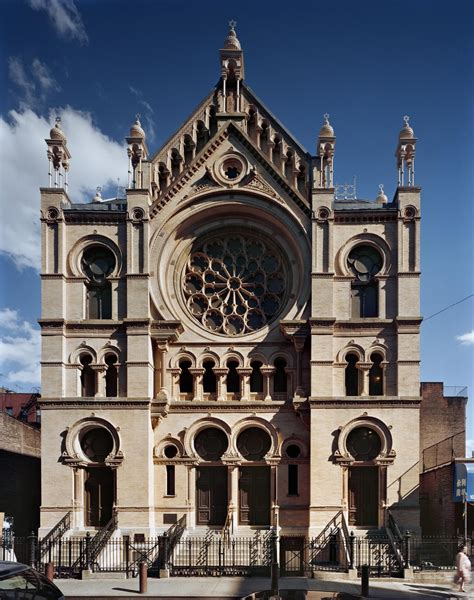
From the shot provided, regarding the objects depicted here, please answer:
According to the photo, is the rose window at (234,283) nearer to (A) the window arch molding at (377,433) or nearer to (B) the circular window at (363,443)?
(A) the window arch molding at (377,433)

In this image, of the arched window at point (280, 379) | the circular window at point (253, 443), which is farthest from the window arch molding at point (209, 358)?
the circular window at point (253, 443)

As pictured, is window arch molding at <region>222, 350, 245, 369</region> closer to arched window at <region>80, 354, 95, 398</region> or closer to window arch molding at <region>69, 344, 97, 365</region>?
window arch molding at <region>69, 344, 97, 365</region>

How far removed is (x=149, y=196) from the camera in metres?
31.1

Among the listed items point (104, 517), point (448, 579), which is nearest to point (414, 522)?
point (448, 579)

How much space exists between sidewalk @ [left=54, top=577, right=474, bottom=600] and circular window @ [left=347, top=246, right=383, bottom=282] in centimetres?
1441

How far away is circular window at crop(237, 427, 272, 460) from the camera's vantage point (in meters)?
30.4

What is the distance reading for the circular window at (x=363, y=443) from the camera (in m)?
29.3

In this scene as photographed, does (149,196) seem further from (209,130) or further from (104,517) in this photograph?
(104,517)

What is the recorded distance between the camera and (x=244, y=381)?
3064 cm

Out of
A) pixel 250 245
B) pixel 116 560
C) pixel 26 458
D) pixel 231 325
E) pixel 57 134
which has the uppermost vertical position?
pixel 57 134

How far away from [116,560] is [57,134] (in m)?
21.5

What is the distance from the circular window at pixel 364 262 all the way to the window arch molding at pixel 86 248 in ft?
39.0

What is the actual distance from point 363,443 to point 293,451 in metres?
3.53

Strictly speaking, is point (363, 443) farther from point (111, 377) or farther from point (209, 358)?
point (111, 377)
